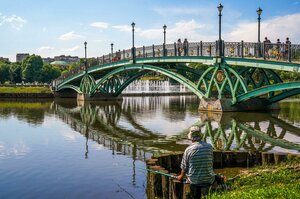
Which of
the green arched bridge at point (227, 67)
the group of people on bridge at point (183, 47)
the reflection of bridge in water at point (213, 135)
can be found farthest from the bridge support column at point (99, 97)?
the reflection of bridge in water at point (213, 135)

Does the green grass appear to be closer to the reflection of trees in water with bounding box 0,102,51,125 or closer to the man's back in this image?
the reflection of trees in water with bounding box 0,102,51,125

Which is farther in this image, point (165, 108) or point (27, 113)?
point (165, 108)

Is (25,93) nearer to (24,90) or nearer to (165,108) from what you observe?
(24,90)

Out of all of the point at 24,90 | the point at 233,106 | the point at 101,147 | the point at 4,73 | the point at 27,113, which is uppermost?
the point at 4,73

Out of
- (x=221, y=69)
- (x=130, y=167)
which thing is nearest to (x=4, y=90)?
(x=221, y=69)

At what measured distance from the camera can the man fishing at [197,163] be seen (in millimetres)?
8586

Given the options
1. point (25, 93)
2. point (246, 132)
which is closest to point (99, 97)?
point (25, 93)

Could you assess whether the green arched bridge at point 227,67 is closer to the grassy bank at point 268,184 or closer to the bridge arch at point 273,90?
the bridge arch at point 273,90

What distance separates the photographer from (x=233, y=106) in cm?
3822

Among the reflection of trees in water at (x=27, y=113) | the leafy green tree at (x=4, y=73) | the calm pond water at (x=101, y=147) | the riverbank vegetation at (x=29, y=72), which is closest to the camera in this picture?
the calm pond water at (x=101, y=147)

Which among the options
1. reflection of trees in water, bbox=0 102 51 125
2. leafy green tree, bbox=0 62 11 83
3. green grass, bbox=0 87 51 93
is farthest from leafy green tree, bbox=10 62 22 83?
reflection of trees in water, bbox=0 102 51 125

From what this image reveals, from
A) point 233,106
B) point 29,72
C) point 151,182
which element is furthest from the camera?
point 29,72

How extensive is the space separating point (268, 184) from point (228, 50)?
1082 inches

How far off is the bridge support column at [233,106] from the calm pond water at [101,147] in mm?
1998
